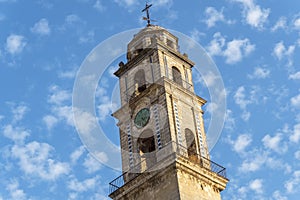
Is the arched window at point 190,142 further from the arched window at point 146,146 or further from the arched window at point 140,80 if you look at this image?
the arched window at point 140,80

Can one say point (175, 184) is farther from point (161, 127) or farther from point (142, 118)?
point (142, 118)

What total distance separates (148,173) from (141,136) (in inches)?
177

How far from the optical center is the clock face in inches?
1822

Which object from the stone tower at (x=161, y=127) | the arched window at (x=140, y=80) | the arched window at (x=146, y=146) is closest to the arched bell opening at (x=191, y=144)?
the stone tower at (x=161, y=127)

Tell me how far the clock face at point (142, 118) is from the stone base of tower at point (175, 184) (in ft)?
15.6

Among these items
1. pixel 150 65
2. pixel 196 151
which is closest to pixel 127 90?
pixel 150 65

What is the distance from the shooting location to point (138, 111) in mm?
47188

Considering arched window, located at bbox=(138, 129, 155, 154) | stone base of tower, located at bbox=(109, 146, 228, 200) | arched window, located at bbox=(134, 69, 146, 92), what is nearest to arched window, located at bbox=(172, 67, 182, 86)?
arched window, located at bbox=(134, 69, 146, 92)

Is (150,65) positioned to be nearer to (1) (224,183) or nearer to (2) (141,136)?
(2) (141,136)

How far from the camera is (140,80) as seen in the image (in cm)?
5009

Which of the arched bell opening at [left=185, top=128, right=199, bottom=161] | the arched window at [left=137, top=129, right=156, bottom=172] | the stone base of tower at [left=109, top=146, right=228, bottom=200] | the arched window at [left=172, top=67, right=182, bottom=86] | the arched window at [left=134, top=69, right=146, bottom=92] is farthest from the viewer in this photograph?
the arched window at [left=172, top=67, right=182, bottom=86]

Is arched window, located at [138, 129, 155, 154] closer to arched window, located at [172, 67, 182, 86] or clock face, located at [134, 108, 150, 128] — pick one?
clock face, located at [134, 108, 150, 128]

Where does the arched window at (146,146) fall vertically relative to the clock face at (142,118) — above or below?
below

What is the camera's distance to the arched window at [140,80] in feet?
161
